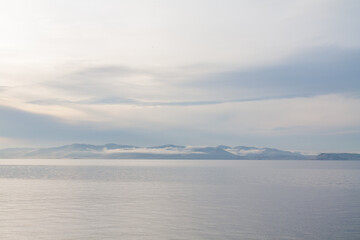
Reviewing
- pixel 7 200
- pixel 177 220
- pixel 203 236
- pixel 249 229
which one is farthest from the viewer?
pixel 7 200

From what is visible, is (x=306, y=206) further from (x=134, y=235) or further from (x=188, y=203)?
(x=134, y=235)

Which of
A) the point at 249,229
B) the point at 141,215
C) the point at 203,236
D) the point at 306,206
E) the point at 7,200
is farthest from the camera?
the point at 7,200

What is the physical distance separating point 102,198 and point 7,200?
13609 millimetres

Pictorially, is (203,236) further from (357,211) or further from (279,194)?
(279,194)

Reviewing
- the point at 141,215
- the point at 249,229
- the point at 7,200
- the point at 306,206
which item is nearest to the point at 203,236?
the point at 249,229

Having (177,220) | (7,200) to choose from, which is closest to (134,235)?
(177,220)

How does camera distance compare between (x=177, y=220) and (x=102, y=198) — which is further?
(x=102, y=198)

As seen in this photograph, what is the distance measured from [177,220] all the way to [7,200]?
1178 inches

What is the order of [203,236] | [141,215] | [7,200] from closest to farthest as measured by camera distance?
1. [203,236]
2. [141,215]
3. [7,200]

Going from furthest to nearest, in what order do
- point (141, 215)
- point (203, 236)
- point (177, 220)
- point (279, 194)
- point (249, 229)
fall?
point (279, 194)
point (141, 215)
point (177, 220)
point (249, 229)
point (203, 236)

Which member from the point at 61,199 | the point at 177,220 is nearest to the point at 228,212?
the point at 177,220

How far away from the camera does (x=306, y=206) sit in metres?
52.3

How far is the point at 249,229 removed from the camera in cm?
3738

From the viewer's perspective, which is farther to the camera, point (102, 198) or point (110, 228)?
point (102, 198)
